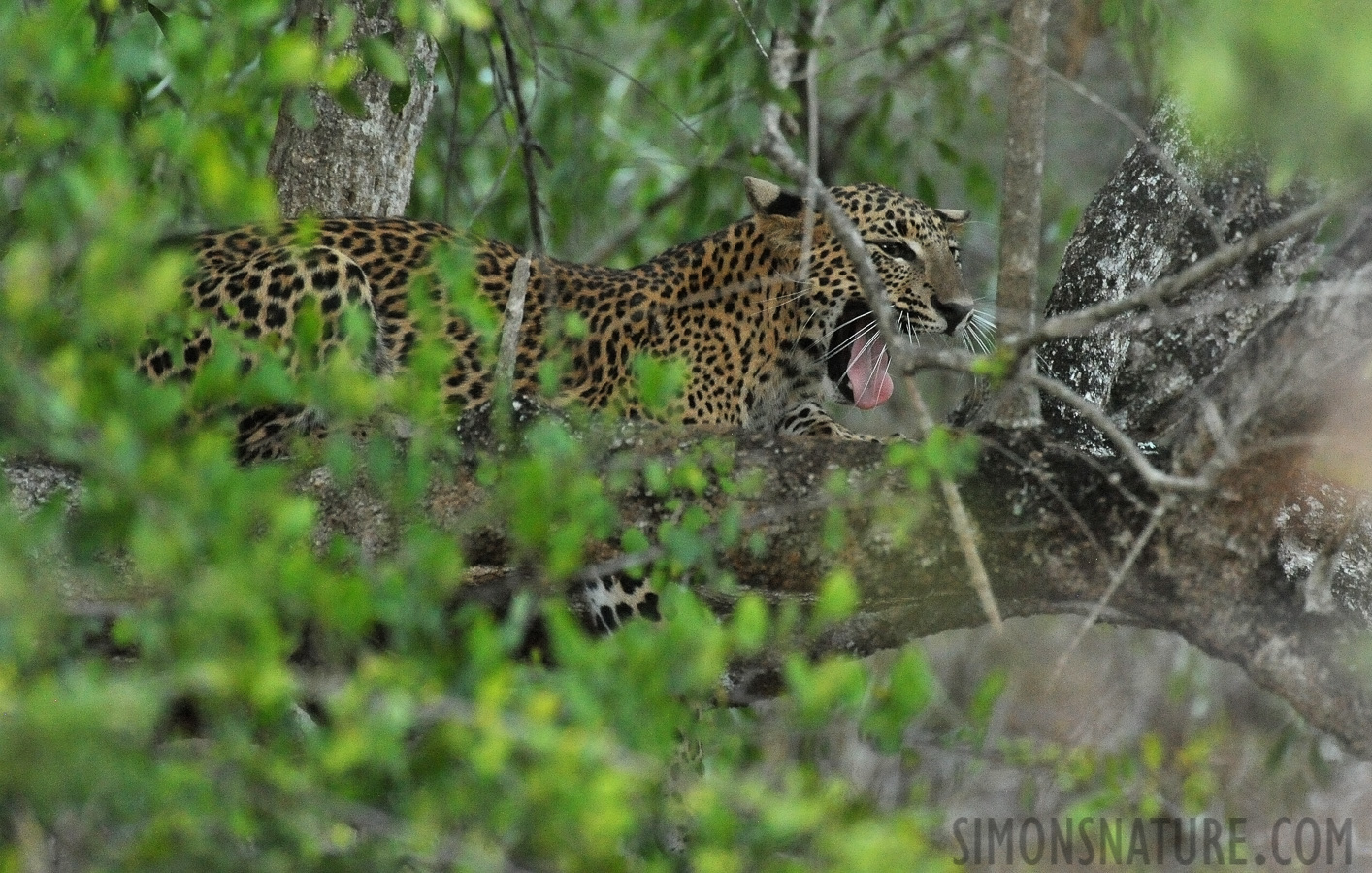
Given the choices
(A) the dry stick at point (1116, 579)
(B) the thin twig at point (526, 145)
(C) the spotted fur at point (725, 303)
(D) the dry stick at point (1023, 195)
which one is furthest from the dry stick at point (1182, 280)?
(C) the spotted fur at point (725, 303)

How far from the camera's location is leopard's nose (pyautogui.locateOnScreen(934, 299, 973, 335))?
728cm

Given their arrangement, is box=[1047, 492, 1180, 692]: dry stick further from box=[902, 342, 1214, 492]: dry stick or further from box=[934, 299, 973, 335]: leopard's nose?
box=[934, 299, 973, 335]: leopard's nose

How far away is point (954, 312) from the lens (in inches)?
287

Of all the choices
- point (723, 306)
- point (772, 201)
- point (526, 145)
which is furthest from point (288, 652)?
point (772, 201)

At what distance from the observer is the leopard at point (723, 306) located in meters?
6.86

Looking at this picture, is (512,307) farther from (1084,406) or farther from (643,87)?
(1084,406)

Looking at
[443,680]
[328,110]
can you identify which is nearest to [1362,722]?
[443,680]

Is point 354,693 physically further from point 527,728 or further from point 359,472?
point 359,472

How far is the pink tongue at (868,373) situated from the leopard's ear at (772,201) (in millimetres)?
627

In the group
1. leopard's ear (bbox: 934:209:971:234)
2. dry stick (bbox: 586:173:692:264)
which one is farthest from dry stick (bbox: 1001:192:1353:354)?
dry stick (bbox: 586:173:692:264)

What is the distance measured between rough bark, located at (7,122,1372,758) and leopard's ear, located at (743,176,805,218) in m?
2.23

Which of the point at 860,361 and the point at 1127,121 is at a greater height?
the point at 1127,121

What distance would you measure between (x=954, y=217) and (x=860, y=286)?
826 millimetres

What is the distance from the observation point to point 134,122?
5.63 meters
